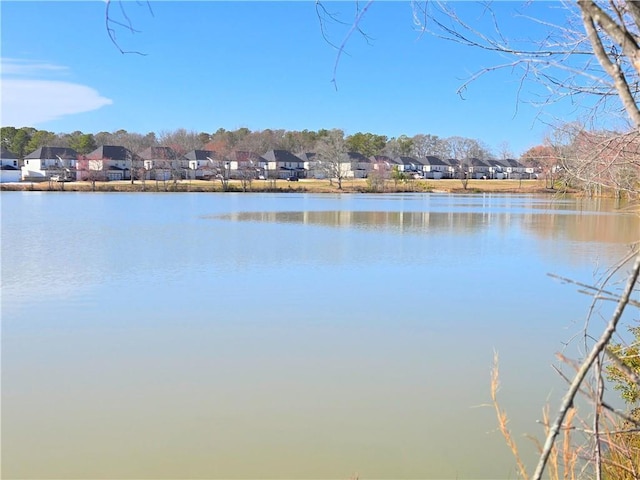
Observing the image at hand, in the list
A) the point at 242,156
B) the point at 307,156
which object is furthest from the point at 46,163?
the point at 307,156

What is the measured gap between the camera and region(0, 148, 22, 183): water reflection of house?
66400 mm

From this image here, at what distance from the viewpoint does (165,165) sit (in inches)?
2744

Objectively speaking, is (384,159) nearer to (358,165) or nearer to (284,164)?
(358,165)

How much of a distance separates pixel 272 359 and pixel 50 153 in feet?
244

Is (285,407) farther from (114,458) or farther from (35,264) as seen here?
(35,264)

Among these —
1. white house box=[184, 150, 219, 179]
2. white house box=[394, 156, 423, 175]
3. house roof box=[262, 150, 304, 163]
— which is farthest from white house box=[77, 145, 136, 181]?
white house box=[394, 156, 423, 175]

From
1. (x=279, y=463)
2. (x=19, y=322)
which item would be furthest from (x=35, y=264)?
(x=279, y=463)

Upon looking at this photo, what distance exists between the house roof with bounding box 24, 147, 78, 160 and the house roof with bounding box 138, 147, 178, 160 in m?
9.64

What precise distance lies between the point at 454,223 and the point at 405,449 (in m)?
19.6

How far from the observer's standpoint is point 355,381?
18.4 ft

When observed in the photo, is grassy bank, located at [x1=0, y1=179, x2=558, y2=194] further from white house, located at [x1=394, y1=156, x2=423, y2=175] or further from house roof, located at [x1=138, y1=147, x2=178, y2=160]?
white house, located at [x1=394, y1=156, x2=423, y2=175]

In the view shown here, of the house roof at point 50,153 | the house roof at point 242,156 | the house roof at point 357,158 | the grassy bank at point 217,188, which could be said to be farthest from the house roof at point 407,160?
the house roof at point 50,153

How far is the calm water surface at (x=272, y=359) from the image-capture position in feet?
13.9

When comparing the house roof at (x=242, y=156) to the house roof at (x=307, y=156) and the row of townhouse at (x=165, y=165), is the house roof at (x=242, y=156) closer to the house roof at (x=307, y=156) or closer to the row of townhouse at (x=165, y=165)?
the row of townhouse at (x=165, y=165)
